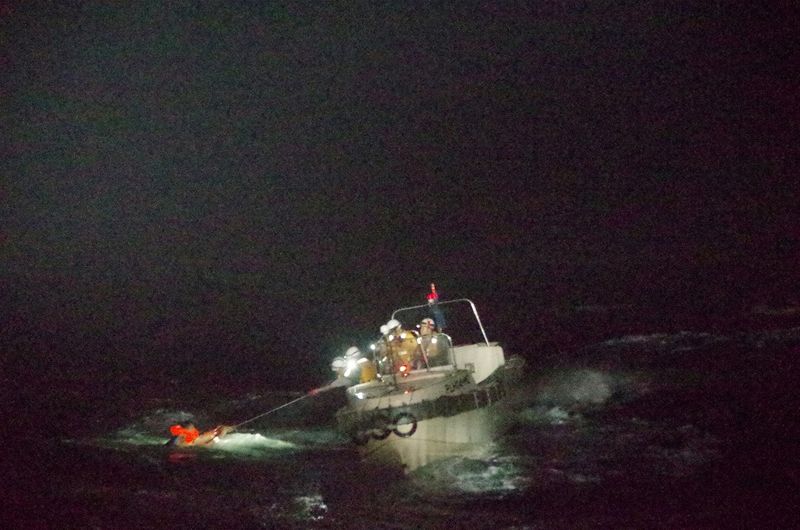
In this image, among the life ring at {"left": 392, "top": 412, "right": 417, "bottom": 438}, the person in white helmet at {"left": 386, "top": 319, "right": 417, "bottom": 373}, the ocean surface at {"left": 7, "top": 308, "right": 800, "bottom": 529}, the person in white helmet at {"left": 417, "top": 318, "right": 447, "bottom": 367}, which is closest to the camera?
the ocean surface at {"left": 7, "top": 308, "right": 800, "bottom": 529}

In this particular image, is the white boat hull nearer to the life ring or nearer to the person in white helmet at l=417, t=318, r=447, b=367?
the life ring

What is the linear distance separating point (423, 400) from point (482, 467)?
2048 mm

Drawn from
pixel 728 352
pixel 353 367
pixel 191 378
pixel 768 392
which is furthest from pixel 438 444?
pixel 191 378

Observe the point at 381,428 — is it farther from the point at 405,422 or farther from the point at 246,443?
the point at 246,443

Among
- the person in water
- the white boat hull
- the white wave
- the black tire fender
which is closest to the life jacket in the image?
the person in water

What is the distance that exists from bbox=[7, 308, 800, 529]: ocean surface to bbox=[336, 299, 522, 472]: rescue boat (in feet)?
1.86

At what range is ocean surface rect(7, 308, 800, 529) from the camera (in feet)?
32.3

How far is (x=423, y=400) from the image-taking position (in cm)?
1475

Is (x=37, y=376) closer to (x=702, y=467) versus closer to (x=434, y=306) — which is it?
(x=434, y=306)

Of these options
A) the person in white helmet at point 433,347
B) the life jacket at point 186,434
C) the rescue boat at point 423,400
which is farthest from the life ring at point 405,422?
the life jacket at point 186,434

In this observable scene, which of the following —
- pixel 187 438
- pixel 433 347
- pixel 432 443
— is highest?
pixel 433 347

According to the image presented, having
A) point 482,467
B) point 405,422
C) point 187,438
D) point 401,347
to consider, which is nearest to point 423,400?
point 405,422

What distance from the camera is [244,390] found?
30.2 m

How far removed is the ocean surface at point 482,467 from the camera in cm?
984
